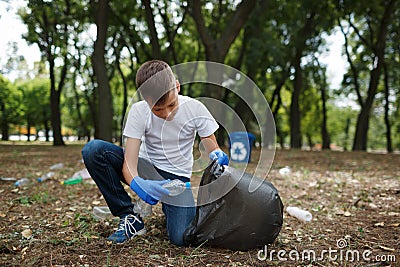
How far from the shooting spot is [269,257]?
2025 mm

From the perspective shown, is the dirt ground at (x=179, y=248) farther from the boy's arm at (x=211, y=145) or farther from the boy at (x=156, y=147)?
the boy's arm at (x=211, y=145)

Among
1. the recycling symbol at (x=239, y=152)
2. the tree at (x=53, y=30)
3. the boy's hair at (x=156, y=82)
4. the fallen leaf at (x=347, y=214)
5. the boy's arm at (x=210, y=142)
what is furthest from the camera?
the tree at (x=53, y=30)

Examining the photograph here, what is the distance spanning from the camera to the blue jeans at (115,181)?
222 cm

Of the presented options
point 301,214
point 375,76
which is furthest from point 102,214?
point 375,76

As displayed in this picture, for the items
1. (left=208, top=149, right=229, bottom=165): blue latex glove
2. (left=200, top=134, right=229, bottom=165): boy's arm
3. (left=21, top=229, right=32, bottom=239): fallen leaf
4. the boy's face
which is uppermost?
the boy's face

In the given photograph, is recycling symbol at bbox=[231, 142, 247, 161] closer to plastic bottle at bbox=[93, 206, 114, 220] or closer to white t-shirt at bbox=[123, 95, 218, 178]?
plastic bottle at bbox=[93, 206, 114, 220]

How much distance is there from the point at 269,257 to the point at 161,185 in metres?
0.73

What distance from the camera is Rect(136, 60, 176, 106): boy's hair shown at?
2.08 m

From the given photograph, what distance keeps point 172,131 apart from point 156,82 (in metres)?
0.40

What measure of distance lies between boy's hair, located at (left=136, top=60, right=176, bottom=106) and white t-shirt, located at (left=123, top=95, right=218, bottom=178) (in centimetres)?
17

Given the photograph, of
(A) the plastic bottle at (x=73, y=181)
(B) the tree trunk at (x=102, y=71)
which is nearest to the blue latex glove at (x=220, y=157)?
(A) the plastic bottle at (x=73, y=181)

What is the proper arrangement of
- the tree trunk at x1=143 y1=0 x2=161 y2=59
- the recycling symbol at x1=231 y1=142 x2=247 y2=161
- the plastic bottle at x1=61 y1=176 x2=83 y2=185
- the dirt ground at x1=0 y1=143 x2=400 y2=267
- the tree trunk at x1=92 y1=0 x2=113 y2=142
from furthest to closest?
the tree trunk at x1=143 y1=0 x2=161 y2=59, the tree trunk at x1=92 y1=0 x2=113 y2=142, the recycling symbol at x1=231 y1=142 x2=247 y2=161, the plastic bottle at x1=61 y1=176 x2=83 y2=185, the dirt ground at x1=0 y1=143 x2=400 y2=267

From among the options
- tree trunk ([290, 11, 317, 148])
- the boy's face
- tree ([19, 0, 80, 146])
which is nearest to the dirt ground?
the boy's face

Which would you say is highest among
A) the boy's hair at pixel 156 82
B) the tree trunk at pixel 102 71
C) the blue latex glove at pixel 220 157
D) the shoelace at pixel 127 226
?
the tree trunk at pixel 102 71
